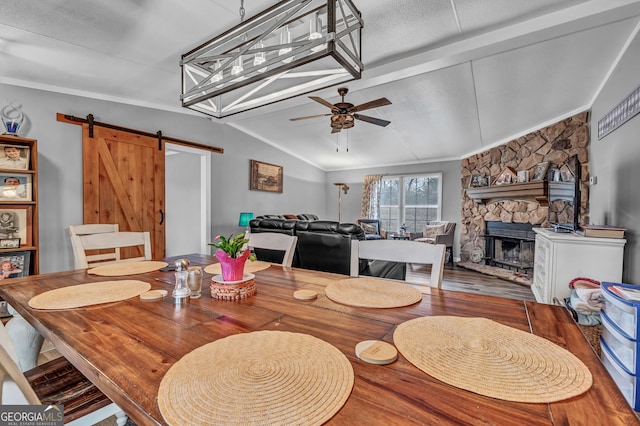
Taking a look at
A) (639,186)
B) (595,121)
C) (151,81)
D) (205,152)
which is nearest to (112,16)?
(151,81)

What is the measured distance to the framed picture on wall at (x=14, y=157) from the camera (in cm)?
273

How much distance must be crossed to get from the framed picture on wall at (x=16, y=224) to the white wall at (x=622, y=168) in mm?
5520

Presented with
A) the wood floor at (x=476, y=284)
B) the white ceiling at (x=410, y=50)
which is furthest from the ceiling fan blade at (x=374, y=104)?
the wood floor at (x=476, y=284)

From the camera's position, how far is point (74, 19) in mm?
2150

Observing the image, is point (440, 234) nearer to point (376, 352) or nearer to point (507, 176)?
point (507, 176)

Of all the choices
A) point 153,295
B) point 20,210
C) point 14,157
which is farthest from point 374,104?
point 20,210

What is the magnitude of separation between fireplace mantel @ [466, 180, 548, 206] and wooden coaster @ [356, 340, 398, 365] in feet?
15.5

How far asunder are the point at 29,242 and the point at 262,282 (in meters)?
3.01

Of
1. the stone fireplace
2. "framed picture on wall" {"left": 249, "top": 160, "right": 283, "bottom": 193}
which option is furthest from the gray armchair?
"framed picture on wall" {"left": 249, "top": 160, "right": 283, "bottom": 193}

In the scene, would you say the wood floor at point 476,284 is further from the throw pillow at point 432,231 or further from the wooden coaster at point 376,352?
the wooden coaster at point 376,352

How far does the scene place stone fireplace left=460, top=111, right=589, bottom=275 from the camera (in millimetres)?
4082

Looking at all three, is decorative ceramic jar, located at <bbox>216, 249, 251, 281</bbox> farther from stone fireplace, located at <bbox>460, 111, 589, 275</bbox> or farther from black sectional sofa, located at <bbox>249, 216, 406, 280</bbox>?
stone fireplace, located at <bbox>460, 111, 589, 275</bbox>

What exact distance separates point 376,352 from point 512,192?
16.6 ft

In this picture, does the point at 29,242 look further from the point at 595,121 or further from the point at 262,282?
the point at 595,121
